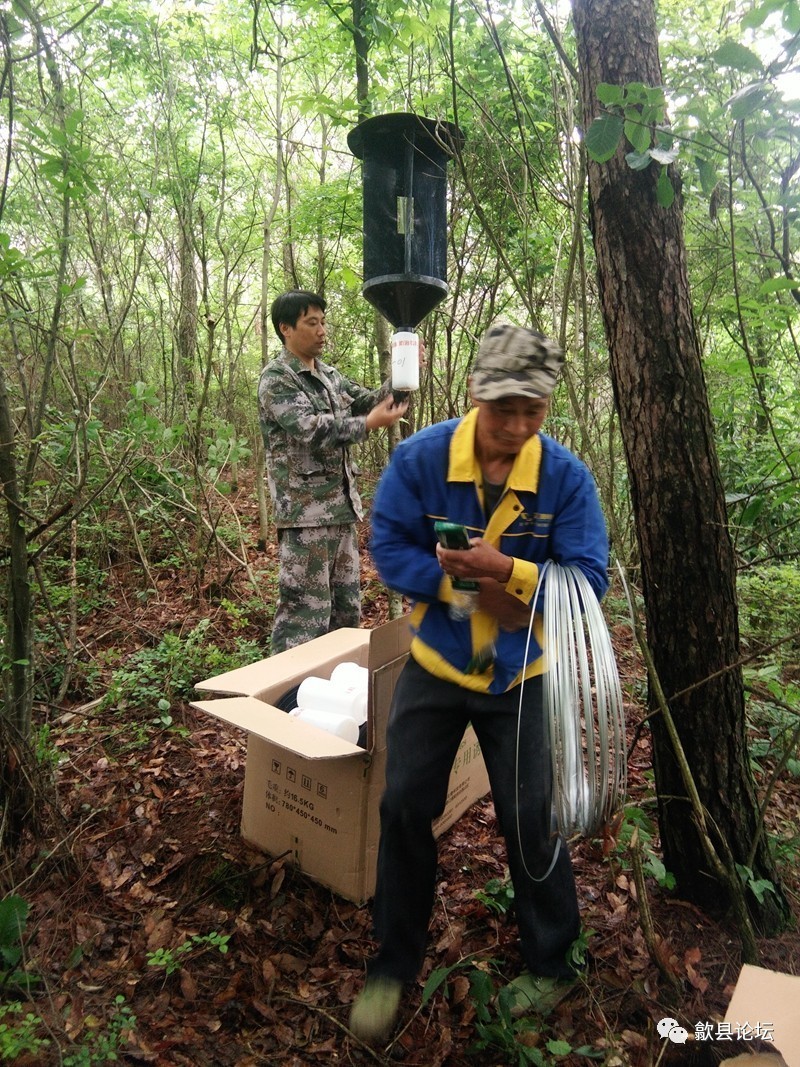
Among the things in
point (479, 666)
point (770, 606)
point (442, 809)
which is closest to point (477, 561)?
point (479, 666)

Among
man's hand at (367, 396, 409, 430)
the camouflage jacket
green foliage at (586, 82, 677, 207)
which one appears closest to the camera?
green foliage at (586, 82, 677, 207)

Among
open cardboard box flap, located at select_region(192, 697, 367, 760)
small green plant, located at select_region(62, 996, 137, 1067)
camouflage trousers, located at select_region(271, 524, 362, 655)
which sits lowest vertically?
small green plant, located at select_region(62, 996, 137, 1067)

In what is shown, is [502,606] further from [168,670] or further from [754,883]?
[168,670]

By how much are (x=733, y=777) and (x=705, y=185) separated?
173cm

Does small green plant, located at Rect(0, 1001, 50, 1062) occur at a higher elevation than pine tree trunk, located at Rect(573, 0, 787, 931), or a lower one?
lower

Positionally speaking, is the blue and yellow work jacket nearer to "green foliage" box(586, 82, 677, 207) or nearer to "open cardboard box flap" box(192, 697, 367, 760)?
"open cardboard box flap" box(192, 697, 367, 760)

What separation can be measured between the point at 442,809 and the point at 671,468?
1194 millimetres

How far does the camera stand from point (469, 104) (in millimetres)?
3939

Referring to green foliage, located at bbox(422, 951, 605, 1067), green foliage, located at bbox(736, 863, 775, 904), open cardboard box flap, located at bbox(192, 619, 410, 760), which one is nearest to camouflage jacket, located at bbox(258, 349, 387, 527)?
open cardboard box flap, located at bbox(192, 619, 410, 760)

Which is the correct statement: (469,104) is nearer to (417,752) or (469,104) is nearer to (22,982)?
(417,752)

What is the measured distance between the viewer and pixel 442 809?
1812 millimetres

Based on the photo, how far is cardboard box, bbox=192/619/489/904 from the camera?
2.09 meters

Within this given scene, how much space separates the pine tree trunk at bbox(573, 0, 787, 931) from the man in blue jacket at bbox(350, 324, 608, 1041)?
0.35 m

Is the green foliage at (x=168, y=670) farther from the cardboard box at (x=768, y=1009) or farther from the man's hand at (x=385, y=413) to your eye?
the cardboard box at (x=768, y=1009)
